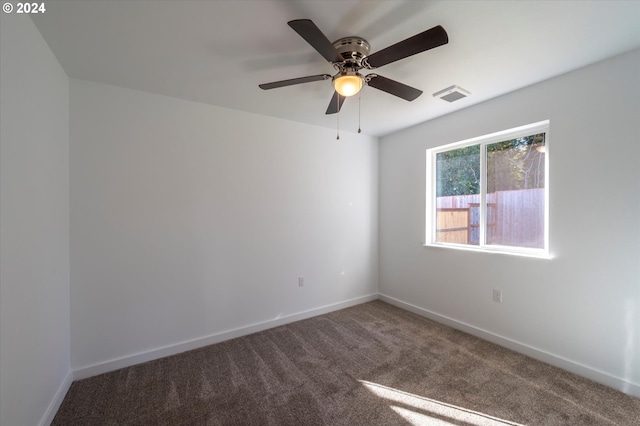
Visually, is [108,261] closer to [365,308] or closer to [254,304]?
[254,304]

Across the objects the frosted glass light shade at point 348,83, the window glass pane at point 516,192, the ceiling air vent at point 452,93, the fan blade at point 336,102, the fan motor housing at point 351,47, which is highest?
the ceiling air vent at point 452,93

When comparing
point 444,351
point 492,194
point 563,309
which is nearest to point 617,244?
point 563,309

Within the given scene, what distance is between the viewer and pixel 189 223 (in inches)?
102

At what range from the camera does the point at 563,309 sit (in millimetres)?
2217

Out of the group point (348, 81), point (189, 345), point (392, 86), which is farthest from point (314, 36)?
point (189, 345)

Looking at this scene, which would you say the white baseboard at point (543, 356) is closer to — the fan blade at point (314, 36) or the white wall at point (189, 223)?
the white wall at point (189, 223)

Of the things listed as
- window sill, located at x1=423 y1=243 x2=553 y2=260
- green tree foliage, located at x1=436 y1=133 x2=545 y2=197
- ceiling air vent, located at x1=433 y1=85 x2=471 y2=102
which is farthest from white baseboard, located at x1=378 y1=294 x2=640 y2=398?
ceiling air vent, located at x1=433 y1=85 x2=471 y2=102

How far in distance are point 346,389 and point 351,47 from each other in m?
2.46

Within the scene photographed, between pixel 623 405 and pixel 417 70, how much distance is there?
2831 millimetres

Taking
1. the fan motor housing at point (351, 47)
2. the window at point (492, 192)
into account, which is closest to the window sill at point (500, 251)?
the window at point (492, 192)

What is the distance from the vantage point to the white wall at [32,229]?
1296 millimetres

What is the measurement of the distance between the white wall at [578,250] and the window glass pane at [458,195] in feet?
0.88

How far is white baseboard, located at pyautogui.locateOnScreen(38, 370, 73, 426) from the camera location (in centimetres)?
162

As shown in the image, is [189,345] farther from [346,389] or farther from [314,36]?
[314,36]
